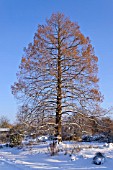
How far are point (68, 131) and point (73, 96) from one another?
8.16 ft

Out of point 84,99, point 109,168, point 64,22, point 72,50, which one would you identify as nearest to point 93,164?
point 109,168

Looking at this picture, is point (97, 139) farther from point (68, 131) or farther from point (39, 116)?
point (39, 116)

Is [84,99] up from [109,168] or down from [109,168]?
up

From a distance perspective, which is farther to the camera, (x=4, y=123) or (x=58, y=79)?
(x=4, y=123)

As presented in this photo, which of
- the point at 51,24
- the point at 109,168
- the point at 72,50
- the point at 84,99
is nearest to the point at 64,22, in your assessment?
the point at 51,24

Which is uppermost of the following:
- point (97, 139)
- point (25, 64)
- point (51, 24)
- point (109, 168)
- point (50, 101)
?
point (51, 24)

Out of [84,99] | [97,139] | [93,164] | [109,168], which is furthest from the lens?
[97,139]

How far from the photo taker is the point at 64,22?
19828 millimetres

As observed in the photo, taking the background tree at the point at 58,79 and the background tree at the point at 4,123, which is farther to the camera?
the background tree at the point at 4,123

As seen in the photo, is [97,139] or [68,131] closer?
[68,131]

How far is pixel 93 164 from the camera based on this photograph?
1052cm

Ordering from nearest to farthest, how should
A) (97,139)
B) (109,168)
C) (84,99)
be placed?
(109,168), (84,99), (97,139)

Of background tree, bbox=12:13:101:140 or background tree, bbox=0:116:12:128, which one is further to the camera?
background tree, bbox=0:116:12:128

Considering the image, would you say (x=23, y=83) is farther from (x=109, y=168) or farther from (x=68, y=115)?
(x=109, y=168)
